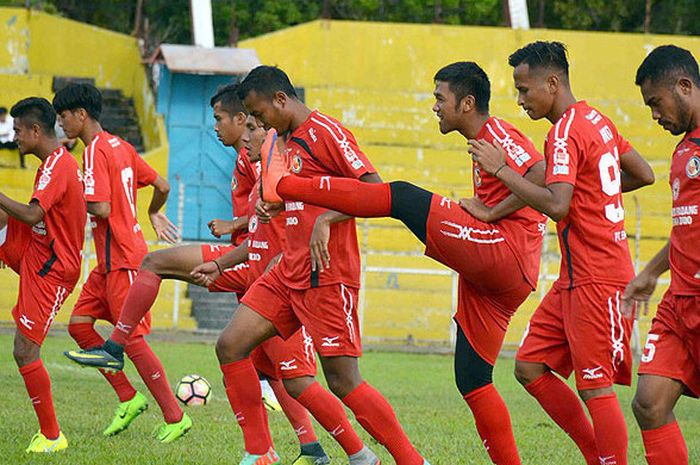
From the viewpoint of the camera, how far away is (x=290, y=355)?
738 cm

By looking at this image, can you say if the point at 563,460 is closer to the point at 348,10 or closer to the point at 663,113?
the point at 663,113

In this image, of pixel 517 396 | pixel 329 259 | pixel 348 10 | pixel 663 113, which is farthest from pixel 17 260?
pixel 348 10

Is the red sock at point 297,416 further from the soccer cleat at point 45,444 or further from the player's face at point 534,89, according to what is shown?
the player's face at point 534,89

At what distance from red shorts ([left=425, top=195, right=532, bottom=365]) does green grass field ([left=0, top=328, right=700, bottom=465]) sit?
1.62 meters

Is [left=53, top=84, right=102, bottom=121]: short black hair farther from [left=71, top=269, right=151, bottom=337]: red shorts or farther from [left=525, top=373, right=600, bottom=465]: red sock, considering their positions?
[left=525, top=373, right=600, bottom=465]: red sock

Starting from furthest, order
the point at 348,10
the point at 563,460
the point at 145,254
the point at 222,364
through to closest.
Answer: the point at 348,10
the point at 145,254
the point at 563,460
the point at 222,364

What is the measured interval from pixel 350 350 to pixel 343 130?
1233 millimetres

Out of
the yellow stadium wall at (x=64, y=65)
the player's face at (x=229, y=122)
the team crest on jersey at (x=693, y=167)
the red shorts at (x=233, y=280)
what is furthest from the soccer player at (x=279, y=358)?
the yellow stadium wall at (x=64, y=65)

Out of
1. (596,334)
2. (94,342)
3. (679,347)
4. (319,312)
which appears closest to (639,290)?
(679,347)

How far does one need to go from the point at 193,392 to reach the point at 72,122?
307 cm

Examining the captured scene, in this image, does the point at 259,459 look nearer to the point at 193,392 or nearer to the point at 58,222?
the point at 58,222

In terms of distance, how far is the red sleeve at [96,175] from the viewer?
877cm

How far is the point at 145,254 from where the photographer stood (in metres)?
8.99

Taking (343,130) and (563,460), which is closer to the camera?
(343,130)
